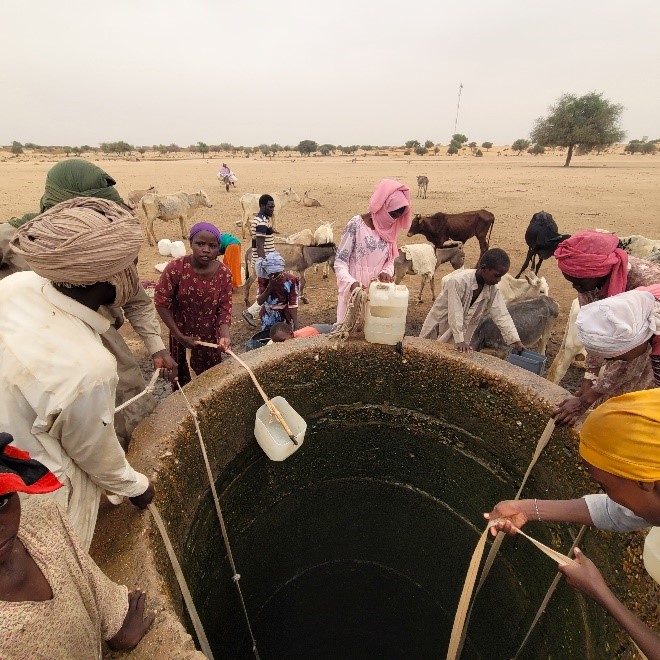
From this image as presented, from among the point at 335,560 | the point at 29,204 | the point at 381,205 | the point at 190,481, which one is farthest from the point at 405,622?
the point at 29,204

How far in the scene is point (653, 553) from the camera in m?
1.49

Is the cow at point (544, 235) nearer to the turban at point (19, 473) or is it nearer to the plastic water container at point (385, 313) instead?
the plastic water container at point (385, 313)

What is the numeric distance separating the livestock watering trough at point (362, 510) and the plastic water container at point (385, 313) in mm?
93

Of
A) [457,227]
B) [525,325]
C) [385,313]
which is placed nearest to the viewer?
[385,313]

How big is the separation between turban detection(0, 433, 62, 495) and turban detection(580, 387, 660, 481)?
135 cm

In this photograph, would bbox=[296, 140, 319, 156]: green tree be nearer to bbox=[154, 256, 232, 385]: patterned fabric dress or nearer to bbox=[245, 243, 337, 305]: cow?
bbox=[245, 243, 337, 305]: cow

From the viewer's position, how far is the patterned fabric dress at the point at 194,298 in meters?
2.94

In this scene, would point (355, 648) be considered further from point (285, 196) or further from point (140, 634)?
point (285, 196)

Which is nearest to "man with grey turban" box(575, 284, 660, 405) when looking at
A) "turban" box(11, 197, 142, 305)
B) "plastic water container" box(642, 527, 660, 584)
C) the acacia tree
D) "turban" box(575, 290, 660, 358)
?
"turban" box(575, 290, 660, 358)

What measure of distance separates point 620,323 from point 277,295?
10.7 feet

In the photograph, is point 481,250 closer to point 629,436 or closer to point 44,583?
point 629,436

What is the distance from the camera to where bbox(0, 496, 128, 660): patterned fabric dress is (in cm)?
82

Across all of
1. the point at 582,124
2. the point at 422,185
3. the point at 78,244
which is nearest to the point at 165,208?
the point at 78,244

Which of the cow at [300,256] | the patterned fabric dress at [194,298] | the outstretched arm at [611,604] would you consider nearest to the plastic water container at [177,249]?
the cow at [300,256]
